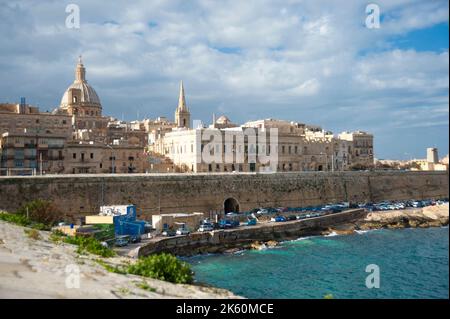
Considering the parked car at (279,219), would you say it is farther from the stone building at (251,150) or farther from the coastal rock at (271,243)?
the stone building at (251,150)

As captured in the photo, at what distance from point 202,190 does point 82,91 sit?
35.5m

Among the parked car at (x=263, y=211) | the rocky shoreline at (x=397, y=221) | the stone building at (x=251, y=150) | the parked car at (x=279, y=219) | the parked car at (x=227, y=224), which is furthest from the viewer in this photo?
the stone building at (x=251, y=150)

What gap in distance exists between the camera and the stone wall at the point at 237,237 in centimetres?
2858

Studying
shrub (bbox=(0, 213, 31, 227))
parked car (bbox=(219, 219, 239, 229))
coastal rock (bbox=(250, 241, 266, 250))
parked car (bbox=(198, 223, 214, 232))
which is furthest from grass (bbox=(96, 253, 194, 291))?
parked car (bbox=(219, 219, 239, 229))

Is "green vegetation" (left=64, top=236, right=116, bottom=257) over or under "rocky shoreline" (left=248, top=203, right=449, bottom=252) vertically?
over

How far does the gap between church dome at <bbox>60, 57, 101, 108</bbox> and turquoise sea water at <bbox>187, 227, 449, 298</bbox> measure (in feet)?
143

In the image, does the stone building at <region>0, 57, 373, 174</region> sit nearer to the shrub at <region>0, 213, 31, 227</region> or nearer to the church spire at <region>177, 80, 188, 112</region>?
the church spire at <region>177, 80, 188, 112</region>

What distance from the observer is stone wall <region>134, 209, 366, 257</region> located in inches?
1125

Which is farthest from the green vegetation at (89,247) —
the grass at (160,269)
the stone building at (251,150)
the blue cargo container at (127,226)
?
the stone building at (251,150)

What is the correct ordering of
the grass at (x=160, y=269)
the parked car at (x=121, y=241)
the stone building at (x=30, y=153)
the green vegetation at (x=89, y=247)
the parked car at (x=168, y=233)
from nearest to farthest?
1. the grass at (x=160, y=269)
2. the green vegetation at (x=89, y=247)
3. the parked car at (x=121, y=241)
4. the parked car at (x=168, y=233)
5. the stone building at (x=30, y=153)

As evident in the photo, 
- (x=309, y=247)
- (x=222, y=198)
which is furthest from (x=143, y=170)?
(x=309, y=247)

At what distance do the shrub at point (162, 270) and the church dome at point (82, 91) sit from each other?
184 ft

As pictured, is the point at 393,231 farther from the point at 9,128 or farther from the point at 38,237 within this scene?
the point at 9,128

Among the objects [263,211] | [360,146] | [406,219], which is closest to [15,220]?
[263,211]
